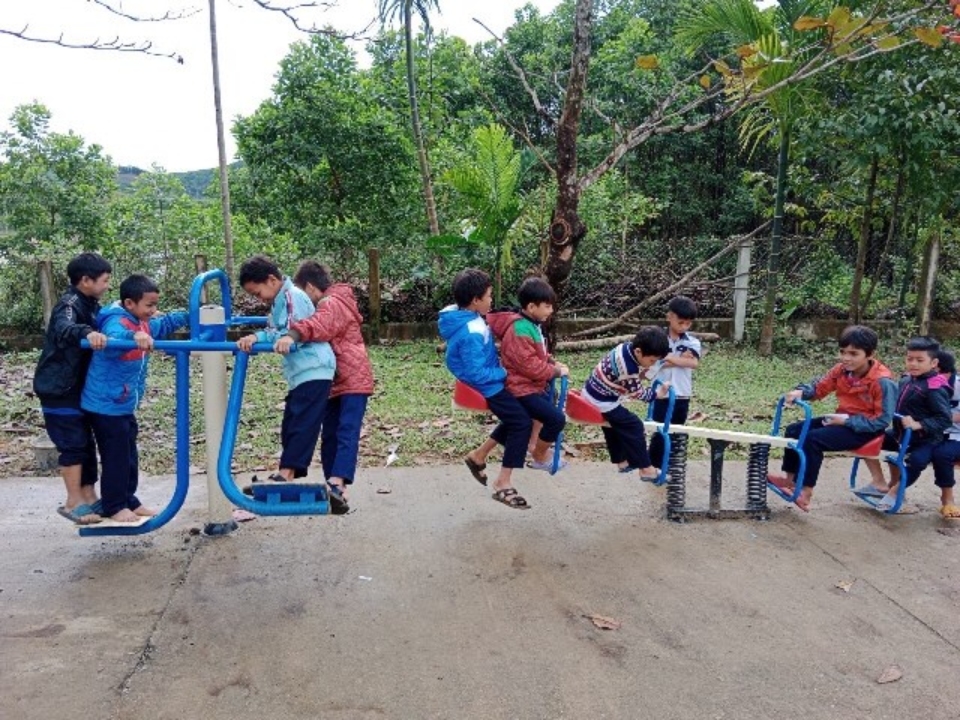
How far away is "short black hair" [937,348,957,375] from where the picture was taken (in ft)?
15.5

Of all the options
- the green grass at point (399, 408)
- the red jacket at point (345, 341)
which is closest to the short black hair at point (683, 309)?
the green grass at point (399, 408)

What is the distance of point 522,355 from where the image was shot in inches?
161

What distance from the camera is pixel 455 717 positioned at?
2.68 meters

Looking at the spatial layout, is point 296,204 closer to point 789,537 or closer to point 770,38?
point 770,38

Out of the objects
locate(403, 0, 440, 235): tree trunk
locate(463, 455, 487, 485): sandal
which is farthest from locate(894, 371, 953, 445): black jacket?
locate(403, 0, 440, 235): tree trunk

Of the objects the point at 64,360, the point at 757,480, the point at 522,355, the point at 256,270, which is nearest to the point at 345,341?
the point at 256,270

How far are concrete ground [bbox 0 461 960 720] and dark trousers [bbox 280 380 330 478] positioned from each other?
0.56 meters

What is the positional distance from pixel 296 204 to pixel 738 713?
10.4m

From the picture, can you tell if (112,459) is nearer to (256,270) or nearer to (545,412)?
(256,270)

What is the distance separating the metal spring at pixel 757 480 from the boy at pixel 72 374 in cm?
344

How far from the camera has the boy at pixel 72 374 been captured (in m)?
3.61

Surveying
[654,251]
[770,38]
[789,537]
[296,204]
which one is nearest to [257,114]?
[296,204]

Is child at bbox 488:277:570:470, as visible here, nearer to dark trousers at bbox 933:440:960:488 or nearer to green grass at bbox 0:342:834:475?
green grass at bbox 0:342:834:475

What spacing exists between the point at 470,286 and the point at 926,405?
279 centimetres
